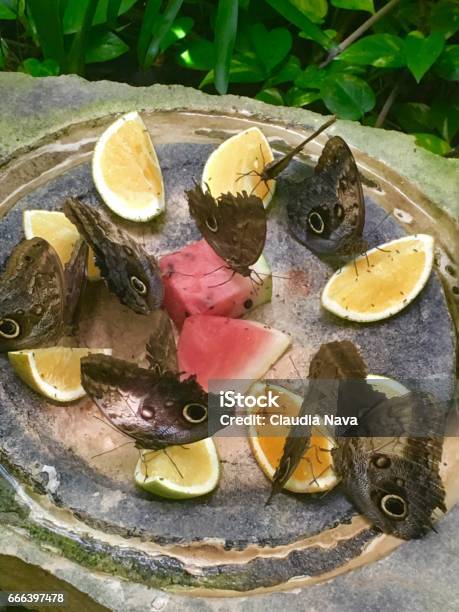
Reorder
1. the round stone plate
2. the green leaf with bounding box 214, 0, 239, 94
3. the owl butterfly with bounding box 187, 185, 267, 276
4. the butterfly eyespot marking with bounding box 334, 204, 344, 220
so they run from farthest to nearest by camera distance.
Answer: the green leaf with bounding box 214, 0, 239, 94 → the butterfly eyespot marking with bounding box 334, 204, 344, 220 → the owl butterfly with bounding box 187, 185, 267, 276 → the round stone plate

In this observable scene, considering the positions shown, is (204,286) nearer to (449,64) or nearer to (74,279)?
(74,279)

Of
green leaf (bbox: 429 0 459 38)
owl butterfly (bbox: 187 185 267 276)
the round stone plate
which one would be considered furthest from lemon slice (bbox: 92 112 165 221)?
green leaf (bbox: 429 0 459 38)

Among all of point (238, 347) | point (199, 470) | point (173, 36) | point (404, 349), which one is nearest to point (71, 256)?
point (238, 347)

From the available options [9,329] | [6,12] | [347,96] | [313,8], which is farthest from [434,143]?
[9,329]

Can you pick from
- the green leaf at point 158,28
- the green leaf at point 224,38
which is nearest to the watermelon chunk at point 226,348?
the green leaf at point 224,38

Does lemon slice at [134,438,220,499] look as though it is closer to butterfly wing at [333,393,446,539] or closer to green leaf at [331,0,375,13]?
butterfly wing at [333,393,446,539]

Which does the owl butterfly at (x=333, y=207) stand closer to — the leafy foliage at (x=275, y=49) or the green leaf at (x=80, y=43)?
the leafy foliage at (x=275, y=49)
